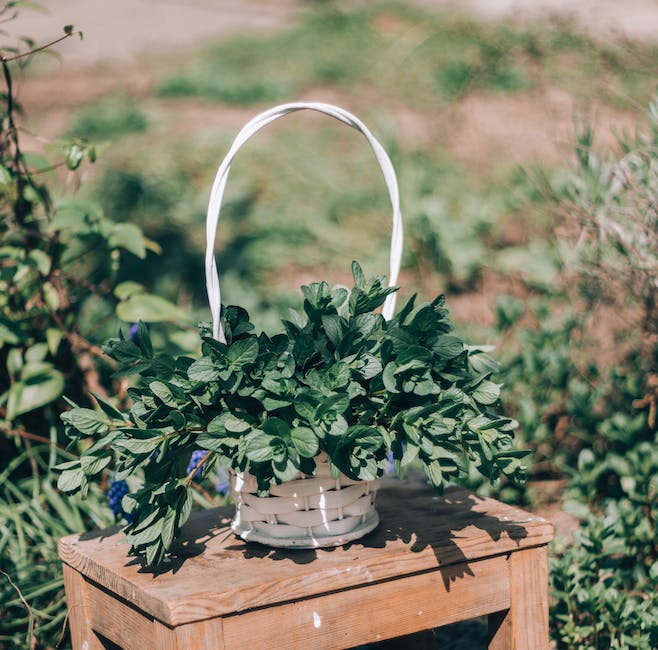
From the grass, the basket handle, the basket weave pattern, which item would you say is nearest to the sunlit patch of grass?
the grass

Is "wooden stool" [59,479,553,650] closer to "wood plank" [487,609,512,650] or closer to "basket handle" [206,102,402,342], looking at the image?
"wood plank" [487,609,512,650]

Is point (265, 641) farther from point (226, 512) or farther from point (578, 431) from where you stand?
point (578, 431)

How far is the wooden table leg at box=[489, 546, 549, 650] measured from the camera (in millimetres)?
1556

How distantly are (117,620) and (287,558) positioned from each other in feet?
1.10

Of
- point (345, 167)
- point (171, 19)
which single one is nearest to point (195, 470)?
point (345, 167)

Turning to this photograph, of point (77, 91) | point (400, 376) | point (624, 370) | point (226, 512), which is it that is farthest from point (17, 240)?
point (77, 91)

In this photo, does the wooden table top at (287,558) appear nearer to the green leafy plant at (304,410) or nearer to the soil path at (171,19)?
the green leafy plant at (304,410)

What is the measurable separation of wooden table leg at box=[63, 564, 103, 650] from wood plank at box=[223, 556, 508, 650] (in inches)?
16.2

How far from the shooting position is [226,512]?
178 cm

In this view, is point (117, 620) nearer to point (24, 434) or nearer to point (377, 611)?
point (377, 611)

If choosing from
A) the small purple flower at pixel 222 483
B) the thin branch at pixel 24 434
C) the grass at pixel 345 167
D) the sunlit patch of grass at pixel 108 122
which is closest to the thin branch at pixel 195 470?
the small purple flower at pixel 222 483

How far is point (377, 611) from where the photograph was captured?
1.44 meters

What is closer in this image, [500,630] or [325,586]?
[325,586]

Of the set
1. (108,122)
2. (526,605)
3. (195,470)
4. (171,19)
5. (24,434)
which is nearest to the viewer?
(195,470)
